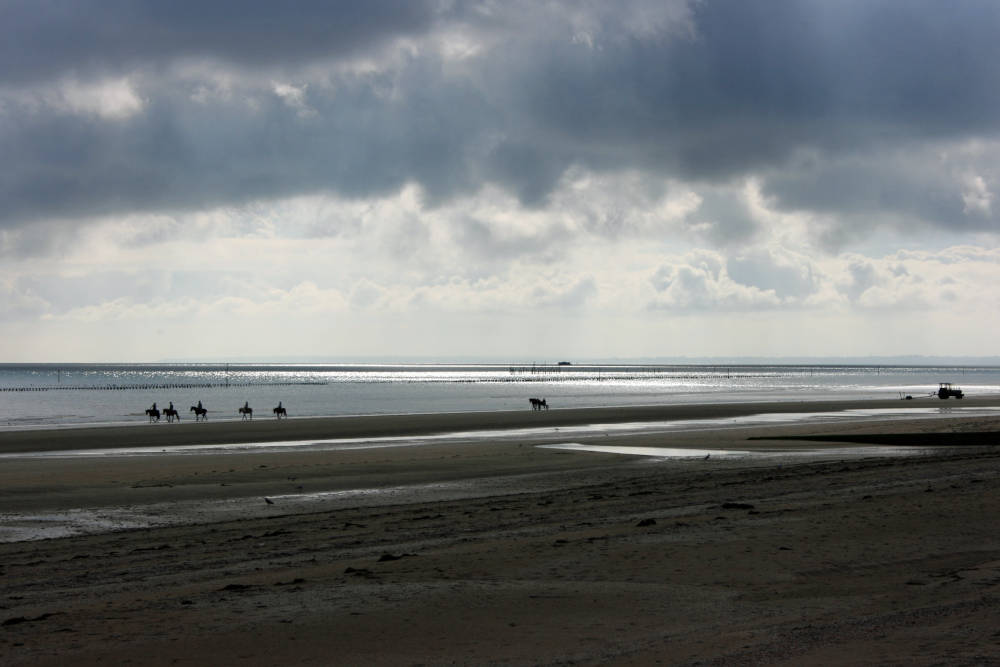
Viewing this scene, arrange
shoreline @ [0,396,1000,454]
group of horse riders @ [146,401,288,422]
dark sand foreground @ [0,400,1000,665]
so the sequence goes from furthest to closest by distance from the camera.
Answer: group of horse riders @ [146,401,288,422], shoreline @ [0,396,1000,454], dark sand foreground @ [0,400,1000,665]

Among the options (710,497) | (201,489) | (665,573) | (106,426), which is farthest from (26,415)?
(665,573)

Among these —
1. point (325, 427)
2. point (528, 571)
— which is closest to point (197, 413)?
point (325, 427)

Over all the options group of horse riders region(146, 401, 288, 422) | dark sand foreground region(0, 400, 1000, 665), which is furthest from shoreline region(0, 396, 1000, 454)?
dark sand foreground region(0, 400, 1000, 665)

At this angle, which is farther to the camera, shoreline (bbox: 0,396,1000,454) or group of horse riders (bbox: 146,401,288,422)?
group of horse riders (bbox: 146,401,288,422)

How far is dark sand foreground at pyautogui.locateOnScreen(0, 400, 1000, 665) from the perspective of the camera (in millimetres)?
6961

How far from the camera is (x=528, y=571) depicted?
31.8 feet

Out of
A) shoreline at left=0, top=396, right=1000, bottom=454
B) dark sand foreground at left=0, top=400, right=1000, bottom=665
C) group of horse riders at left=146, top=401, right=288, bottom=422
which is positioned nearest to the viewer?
dark sand foreground at left=0, top=400, right=1000, bottom=665

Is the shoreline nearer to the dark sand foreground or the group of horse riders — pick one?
the group of horse riders

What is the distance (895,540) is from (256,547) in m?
8.46

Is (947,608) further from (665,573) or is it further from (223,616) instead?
(223,616)

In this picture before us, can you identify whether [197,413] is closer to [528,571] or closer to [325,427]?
[325,427]

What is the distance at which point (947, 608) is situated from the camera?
768cm

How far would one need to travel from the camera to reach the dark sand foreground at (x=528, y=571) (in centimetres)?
696

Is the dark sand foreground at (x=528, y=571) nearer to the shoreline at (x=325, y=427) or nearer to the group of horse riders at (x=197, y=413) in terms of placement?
the shoreline at (x=325, y=427)
